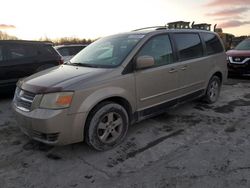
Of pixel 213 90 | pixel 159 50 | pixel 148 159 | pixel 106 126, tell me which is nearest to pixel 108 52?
pixel 159 50

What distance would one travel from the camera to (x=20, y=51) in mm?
7141

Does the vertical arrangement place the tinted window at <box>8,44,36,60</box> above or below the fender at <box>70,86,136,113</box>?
above

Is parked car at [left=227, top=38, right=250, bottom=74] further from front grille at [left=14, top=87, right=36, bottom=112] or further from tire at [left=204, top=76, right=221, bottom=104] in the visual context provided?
front grille at [left=14, top=87, right=36, bottom=112]

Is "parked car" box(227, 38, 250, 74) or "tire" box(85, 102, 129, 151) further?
"parked car" box(227, 38, 250, 74)

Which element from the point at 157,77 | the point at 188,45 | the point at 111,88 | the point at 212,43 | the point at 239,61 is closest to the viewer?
the point at 111,88

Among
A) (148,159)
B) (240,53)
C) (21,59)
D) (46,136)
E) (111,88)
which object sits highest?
(21,59)

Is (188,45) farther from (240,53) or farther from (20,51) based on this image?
(240,53)

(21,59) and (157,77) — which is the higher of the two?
(21,59)

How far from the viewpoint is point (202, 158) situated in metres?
3.61

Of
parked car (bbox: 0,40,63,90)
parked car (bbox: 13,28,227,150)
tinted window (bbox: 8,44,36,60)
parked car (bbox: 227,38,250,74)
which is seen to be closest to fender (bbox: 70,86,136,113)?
parked car (bbox: 13,28,227,150)

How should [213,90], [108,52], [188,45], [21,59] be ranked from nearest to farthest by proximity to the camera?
[108,52] → [188,45] → [213,90] → [21,59]

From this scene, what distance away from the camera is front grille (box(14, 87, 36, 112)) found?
3.65m

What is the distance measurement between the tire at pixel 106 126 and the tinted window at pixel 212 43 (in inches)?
118

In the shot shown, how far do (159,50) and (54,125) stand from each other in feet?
7.53
